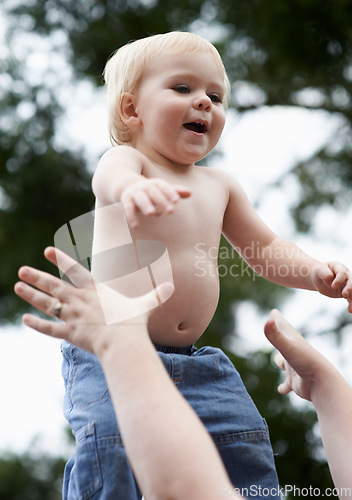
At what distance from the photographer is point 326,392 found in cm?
107

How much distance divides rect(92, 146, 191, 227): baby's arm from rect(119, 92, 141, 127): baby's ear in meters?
0.12

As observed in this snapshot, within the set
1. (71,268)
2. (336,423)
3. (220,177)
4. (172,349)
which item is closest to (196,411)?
(172,349)

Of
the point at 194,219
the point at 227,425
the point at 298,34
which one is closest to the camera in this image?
the point at 227,425

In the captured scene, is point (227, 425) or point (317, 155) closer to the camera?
point (227, 425)

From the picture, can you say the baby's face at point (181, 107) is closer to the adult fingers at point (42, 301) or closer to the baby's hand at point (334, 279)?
the baby's hand at point (334, 279)

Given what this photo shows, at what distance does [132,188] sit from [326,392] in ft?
1.67

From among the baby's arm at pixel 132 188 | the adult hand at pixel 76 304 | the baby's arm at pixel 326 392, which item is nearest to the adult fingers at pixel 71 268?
the adult hand at pixel 76 304

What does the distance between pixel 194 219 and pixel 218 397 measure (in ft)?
1.07

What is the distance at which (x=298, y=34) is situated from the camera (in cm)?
293

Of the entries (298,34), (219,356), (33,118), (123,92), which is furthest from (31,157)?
(219,356)

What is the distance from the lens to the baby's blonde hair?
1.22 metres

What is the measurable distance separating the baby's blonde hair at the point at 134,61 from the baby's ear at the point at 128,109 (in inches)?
0.4

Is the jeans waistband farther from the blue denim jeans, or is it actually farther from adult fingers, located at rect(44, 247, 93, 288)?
adult fingers, located at rect(44, 247, 93, 288)

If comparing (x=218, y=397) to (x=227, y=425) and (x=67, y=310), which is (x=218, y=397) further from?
(x=67, y=310)
